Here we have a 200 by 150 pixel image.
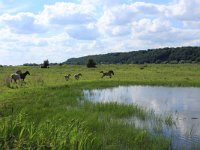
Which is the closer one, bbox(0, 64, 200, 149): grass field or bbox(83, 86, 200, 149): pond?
bbox(0, 64, 200, 149): grass field

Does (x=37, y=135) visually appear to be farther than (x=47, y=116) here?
No

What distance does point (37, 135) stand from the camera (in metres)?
11.8

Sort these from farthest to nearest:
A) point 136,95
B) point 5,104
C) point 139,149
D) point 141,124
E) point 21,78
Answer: point 21,78 < point 136,95 < point 5,104 < point 141,124 < point 139,149

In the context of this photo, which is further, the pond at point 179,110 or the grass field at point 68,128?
the pond at point 179,110

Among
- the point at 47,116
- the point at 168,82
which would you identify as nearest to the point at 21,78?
the point at 168,82

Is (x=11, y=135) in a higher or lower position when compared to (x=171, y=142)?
higher

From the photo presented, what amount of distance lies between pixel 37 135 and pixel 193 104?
688 inches

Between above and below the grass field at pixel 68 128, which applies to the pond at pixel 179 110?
below

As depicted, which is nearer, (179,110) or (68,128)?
(68,128)

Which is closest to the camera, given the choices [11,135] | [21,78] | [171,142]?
[11,135]

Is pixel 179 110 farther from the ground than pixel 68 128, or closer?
closer

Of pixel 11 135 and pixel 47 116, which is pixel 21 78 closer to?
pixel 47 116

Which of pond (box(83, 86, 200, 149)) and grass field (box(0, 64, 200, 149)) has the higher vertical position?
grass field (box(0, 64, 200, 149))

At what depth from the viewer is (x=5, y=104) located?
20766 millimetres
